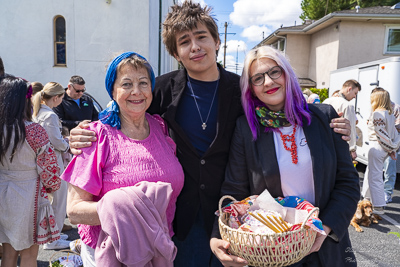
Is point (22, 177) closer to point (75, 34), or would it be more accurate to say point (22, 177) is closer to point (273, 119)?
point (273, 119)

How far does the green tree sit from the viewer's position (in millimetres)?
23984

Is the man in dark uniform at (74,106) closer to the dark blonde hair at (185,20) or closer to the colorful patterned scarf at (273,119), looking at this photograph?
the dark blonde hair at (185,20)

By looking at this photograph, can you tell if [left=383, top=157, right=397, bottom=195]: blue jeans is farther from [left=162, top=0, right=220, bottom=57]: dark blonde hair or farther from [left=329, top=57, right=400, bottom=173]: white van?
[left=162, top=0, right=220, bottom=57]: dark blonde hair

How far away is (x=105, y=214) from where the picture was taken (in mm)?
1461

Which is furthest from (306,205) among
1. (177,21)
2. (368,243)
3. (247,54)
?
(368,243)

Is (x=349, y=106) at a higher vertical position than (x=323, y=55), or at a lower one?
lower

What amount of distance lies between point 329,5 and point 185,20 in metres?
28.1

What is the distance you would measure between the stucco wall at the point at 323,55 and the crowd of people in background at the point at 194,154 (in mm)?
17595

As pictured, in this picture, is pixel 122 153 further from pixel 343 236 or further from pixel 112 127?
pixel 343 236

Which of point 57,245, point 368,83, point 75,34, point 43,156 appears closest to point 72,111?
point 57,245

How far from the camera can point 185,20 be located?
6.51 ft

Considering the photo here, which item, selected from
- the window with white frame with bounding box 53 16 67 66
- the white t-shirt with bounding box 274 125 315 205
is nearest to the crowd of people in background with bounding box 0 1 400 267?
the white t-shirt with bounding box 274 125 315 205

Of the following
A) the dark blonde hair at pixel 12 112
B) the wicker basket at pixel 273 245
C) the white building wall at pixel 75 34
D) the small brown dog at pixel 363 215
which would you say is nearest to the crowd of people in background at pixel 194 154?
the wicker basket at pixel 273 245

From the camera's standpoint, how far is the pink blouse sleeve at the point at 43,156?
2832mm
